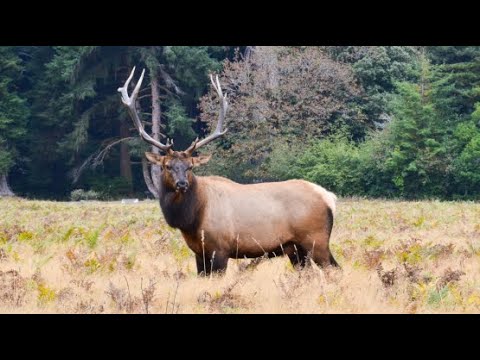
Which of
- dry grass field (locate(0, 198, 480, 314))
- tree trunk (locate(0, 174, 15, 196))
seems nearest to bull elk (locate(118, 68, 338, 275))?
dry grass field (locate(0, 198, 480, 314))

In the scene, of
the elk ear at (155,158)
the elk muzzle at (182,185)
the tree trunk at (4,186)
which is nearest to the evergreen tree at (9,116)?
the tree trunk at (4,186)

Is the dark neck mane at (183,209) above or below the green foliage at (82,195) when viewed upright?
above

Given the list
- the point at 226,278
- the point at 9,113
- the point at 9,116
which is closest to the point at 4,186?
the point at 9,116

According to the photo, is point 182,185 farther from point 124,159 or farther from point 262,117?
point 124,159

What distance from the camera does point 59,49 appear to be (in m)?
49.8

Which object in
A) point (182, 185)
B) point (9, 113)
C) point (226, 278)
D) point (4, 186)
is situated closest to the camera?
point (226, 278)

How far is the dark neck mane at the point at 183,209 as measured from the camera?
10875 mm

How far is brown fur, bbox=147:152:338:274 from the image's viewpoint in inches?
429

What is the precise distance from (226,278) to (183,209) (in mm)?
1118

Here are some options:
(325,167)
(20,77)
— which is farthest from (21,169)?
(325,167)

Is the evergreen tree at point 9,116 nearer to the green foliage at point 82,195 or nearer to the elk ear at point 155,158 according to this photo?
the green foliage at point 82,195

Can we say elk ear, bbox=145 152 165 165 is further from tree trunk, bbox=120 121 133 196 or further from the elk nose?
tree trunk, bbox=120 121 133 196

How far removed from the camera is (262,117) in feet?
143

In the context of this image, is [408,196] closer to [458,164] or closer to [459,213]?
[458,164]
